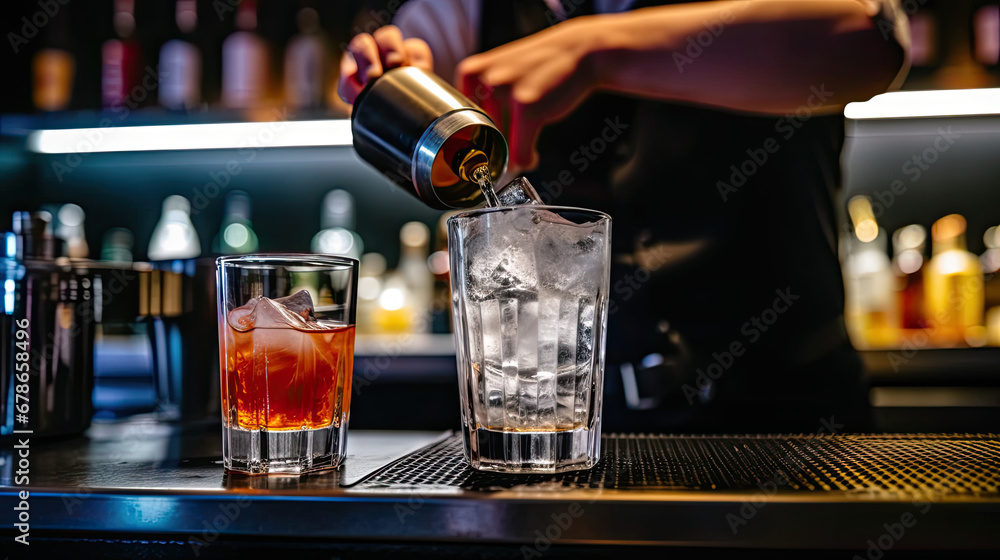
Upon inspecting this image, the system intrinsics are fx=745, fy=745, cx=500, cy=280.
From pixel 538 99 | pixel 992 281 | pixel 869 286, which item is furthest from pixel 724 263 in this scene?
pixel 992 281

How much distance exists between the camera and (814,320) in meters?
1.27

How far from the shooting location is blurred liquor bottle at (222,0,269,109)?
8.36ft

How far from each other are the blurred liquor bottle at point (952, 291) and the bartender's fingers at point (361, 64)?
211 centimetres

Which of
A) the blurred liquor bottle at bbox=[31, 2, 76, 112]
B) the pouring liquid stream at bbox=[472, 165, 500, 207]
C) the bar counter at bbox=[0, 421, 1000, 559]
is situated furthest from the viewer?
the blurred liquor bottle at bbox=[31, 2, 76, 112]

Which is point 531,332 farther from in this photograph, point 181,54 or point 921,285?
point 181,54

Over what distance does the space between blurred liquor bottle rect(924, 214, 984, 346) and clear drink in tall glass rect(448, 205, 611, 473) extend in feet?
7.05

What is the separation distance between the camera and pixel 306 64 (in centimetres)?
255

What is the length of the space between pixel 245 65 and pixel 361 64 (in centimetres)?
183

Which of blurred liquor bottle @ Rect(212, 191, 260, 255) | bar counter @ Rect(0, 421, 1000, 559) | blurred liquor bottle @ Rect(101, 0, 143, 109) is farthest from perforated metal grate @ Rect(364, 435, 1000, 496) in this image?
blurred liquor bottle @ Rect(101, 0, 143, 109)

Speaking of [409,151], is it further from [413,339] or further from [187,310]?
[413,339]

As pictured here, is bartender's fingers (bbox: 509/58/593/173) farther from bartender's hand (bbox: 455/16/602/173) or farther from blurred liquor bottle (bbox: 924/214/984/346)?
blurred liquor bottle (bbox: 924/214/984/346)

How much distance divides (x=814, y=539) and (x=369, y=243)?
2.58 metres

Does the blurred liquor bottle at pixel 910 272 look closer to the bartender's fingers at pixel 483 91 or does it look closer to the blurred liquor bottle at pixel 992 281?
the blurred liquor bottle at pixel 992 281

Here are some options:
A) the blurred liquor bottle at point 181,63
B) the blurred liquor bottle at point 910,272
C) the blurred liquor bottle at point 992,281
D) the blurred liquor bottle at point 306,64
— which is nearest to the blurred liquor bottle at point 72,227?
the blurred liquor bottle at point 181,63
